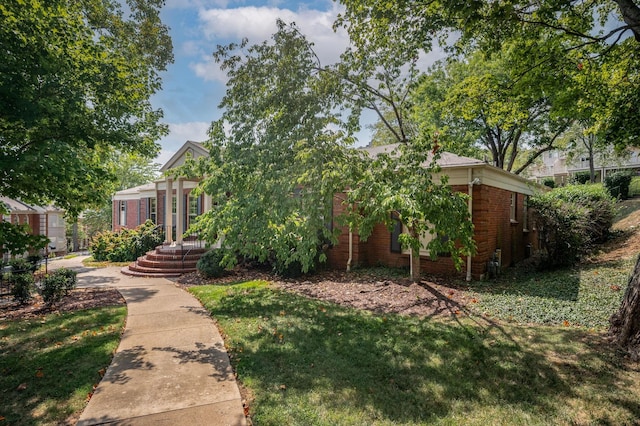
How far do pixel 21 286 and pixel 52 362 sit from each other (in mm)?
4675

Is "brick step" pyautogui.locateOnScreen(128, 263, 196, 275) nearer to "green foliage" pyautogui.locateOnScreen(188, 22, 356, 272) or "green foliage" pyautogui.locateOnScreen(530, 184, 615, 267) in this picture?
"green foliage" pyautogui.locateOnScreen(188, 22, 356, 272)

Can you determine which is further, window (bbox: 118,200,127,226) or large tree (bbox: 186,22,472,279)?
window (bbox: 118,200,127,226)

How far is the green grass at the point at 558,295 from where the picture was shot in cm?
608

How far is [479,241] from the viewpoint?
9391 mm

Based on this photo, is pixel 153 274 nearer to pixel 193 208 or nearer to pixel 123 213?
pixel 193 208

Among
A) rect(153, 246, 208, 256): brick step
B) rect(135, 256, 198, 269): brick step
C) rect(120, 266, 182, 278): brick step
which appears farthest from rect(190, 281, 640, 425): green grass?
rect(153, 246, 208, 256): brick step

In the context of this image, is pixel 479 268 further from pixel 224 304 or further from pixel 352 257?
pixel 224 304

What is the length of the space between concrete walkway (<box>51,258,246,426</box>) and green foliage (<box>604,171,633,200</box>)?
25570 millimetres

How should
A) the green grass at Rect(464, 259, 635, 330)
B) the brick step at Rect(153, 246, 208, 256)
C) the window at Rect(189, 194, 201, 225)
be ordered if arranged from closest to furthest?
the green grass at Rect(464, 259, 635, 330)
the brick step at Rect(153, 246, 208, 256)
the window at Rect(189, 194, 201, 225)

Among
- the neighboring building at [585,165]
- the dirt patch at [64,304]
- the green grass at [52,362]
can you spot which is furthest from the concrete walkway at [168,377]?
the neighboring building at [585,165]

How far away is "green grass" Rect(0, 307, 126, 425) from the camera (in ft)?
11.4

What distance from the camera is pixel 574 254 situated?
400 inches

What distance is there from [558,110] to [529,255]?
7842 millimetres

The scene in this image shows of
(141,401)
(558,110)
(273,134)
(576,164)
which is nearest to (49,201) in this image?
(273,134)
